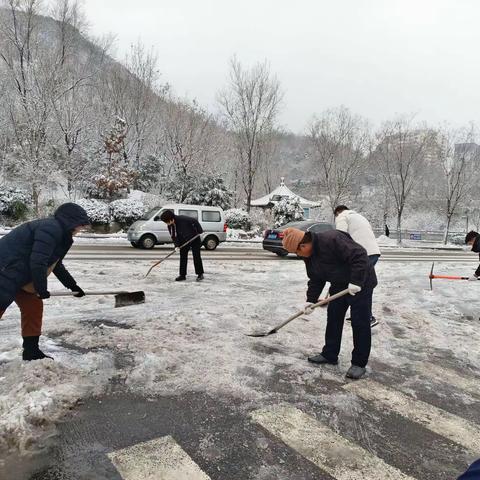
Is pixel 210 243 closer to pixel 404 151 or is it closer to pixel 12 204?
pixel 12 204

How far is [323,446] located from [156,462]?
117 centimetres

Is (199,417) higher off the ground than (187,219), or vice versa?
(187,219)

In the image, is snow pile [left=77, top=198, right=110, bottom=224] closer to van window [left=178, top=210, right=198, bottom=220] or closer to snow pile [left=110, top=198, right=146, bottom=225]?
snow pile [left=110, top=198, right=146, bottom=225]

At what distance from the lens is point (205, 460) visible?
279cm

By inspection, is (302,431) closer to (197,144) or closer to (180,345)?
(180,345)

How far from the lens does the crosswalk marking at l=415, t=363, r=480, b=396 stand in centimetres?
436

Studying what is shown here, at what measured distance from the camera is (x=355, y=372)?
4359 mm

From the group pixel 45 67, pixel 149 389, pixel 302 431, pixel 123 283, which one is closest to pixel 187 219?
pixel 123 283

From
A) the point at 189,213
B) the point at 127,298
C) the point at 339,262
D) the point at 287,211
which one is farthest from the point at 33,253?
the point at 287,211

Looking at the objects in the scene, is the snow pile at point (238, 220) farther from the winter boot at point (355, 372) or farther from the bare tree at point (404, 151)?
the winter boot at point (355, 372)

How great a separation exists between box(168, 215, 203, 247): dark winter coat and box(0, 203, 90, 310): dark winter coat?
18.2 feet

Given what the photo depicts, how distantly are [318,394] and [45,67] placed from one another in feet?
80.3

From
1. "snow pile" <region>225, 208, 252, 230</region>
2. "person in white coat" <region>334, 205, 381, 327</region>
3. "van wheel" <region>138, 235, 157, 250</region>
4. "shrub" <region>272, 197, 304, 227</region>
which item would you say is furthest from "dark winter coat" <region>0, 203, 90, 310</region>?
"shrub" <region>272, 197, 304, 227</region>

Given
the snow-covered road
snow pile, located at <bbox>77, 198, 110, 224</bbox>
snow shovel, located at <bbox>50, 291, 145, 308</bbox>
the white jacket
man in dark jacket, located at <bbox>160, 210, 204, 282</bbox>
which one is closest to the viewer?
the snow-covered road
